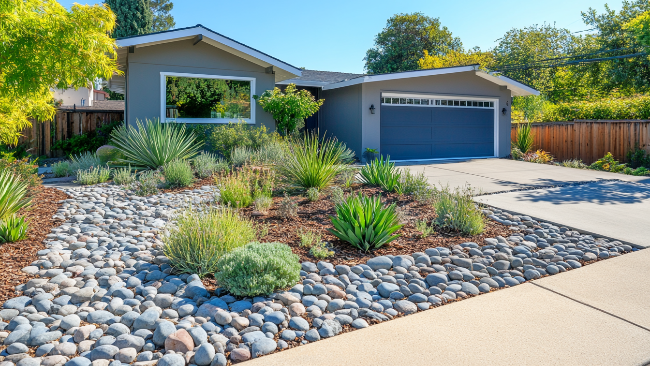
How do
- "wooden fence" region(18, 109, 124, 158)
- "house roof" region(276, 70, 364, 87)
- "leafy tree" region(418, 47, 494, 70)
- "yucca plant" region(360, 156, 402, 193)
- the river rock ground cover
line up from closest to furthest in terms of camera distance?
1. the river rock ground cover
2. "yucca plant" region(360, 156, 402, 193)
3. "wooden fence" region(18, 109, 124, 158)
4. "house roof" region(276, 70, 364, 87)
5. "leafy tree" region(418, 47, 494, 70)

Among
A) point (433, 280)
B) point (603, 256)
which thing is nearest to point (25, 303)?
point (433, 280)

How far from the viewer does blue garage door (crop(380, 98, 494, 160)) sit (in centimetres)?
1391

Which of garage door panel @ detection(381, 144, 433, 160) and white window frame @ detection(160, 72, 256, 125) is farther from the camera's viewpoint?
garage door panel @ detection(381, 144, 433, 160)

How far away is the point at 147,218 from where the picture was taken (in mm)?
5676

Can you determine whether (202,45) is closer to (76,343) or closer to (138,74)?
(138,74)

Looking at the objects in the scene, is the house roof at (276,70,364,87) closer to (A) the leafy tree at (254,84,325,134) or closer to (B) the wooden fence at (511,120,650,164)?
(A) the leafy tree at (254,84,325,134)

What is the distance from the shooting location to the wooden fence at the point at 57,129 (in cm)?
1363

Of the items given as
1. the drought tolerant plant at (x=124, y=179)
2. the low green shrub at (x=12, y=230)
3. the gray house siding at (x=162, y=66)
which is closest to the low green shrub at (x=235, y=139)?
the gray house siding at (x=162, y=66)

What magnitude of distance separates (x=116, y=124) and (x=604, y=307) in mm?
14084

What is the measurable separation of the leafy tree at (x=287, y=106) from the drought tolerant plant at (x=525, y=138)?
8.11m

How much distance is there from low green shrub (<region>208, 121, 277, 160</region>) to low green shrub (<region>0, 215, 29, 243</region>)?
19.2ft

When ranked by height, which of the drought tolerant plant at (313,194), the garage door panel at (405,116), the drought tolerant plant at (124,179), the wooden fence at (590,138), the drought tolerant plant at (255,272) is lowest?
the drought tolerant plant at (255,272)

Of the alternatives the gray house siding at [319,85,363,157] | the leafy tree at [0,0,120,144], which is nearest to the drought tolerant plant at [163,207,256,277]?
the leafy tree at [0,0,120,144]

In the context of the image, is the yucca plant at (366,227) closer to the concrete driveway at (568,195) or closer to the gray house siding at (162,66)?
the concrete driveway at (568,195)
